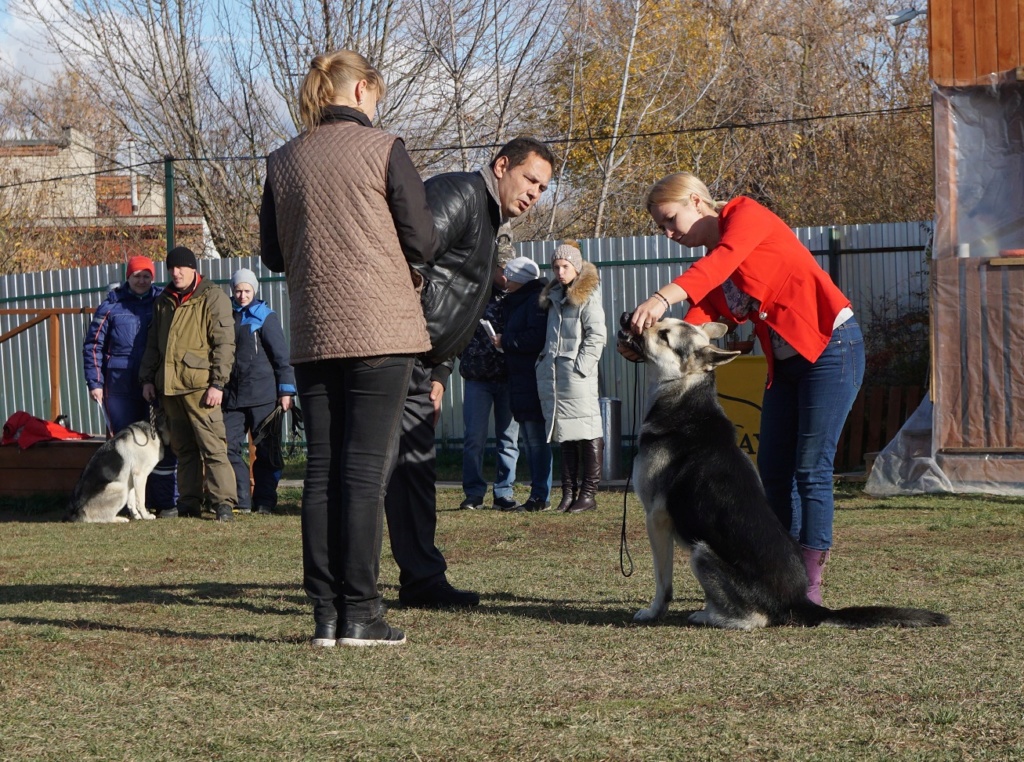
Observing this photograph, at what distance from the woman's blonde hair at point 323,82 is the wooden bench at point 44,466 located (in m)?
7.15

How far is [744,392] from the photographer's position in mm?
10727

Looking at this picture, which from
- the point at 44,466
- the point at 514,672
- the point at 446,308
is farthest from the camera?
the point at 44,466

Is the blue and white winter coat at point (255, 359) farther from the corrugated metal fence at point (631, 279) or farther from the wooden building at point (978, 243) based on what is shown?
the wooden building at point (978, 243)

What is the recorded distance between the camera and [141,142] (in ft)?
60.5

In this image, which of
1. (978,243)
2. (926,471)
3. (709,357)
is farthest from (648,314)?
(978,243)

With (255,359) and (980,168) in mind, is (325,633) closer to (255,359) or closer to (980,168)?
(255,359)

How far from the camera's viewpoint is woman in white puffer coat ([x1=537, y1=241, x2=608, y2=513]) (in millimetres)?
8992

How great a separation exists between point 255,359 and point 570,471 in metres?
2.71

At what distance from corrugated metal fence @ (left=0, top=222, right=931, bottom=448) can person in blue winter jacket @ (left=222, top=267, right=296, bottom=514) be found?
385cm

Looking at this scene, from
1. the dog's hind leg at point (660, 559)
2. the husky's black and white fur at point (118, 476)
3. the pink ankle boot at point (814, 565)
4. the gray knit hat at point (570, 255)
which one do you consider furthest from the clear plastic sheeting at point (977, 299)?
the husky's black and white fur at point (118, 476)

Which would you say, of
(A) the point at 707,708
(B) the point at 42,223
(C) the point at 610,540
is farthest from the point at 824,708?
(B) the point at 42,223

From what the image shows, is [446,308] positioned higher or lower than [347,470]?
higher

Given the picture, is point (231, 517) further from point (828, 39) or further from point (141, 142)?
point (828, 39)

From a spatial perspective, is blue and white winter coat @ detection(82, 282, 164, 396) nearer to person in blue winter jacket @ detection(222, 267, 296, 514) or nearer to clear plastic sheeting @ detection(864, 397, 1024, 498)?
person in blue winter jacket @ detection(222, 267, 296, 514)
